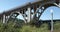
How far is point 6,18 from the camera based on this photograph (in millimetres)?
49969

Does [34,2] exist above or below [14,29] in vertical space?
above

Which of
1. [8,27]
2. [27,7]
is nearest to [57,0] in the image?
[27,7]

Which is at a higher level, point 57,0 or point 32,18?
point 57,0

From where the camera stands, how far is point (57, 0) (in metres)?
32.8

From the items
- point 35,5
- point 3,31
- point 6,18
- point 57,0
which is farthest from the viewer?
point 6,18

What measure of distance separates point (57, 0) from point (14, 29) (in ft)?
66.6

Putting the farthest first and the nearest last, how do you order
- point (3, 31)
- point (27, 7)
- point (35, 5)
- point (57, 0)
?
point (27, 7) < point (35, 5) < point (57, 0) < point (3, 31)

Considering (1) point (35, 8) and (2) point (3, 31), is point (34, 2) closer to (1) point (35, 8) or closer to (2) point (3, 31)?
(1) point (35, 8)

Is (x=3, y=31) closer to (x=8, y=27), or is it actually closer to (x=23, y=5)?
(x=8, y=27)

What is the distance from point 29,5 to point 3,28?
2413 centimetres

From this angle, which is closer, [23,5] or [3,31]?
[3,31]

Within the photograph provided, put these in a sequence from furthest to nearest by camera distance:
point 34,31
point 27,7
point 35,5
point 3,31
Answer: point 27,7, point 35,5, point 34,31, point 3,31

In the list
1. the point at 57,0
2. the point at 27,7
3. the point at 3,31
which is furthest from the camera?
the point at 27,7

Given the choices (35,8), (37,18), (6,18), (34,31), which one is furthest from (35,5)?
(34,31)
